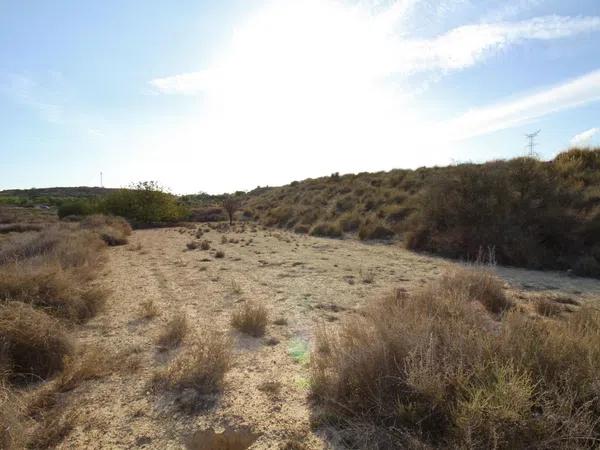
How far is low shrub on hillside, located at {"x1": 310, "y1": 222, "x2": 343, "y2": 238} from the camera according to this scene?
18.0 m

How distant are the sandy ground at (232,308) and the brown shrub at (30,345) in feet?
1.97

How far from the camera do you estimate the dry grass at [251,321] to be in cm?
539

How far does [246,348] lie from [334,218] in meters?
16.2

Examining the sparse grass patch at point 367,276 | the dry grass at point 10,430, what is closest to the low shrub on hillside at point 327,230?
the sparse grass patch at point 367,276

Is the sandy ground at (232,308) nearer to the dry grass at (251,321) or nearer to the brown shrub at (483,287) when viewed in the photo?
the dry grass at (251,321)

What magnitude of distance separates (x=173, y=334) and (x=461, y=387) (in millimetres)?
3668

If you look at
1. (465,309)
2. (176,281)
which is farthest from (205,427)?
(176,281)

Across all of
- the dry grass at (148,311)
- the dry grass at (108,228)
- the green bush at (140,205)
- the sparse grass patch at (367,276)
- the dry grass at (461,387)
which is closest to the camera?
the dry grass at (461,387)

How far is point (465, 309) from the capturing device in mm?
4098

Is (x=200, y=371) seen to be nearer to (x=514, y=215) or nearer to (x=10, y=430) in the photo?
(x=10, y=430)

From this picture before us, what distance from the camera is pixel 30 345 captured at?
13.5ft

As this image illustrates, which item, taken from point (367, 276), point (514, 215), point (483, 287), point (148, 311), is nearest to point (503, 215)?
point (514, 215)

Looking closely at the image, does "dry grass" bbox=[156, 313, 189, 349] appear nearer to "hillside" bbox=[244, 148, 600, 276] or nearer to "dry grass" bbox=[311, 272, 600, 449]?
"dry grass" bbox=[311, 272, 600, 449]

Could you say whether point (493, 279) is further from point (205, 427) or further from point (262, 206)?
point (262, 206)
